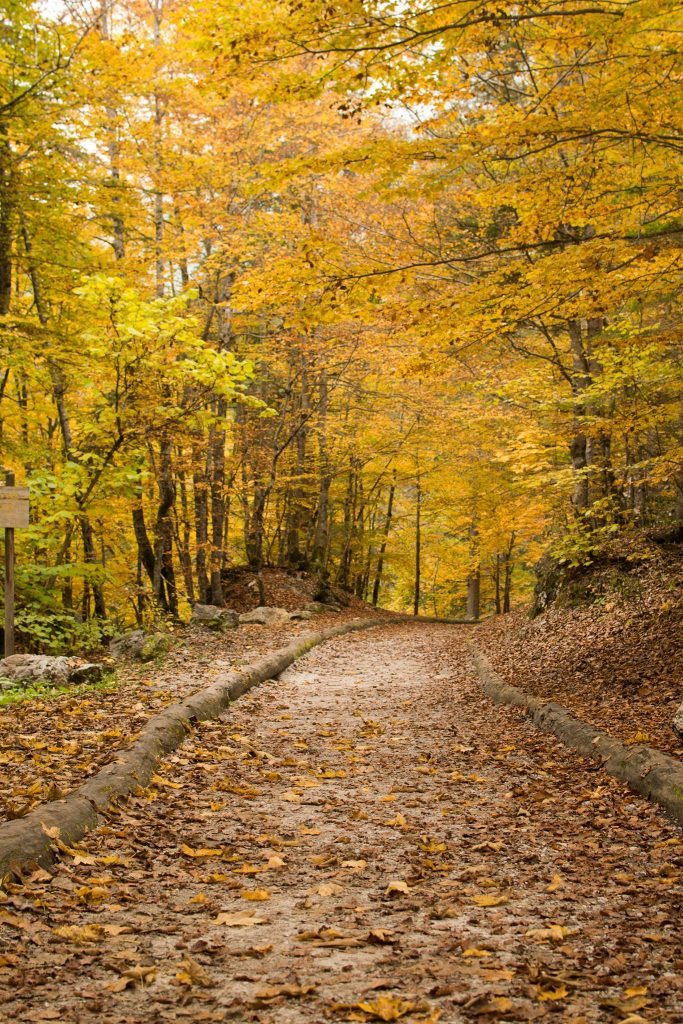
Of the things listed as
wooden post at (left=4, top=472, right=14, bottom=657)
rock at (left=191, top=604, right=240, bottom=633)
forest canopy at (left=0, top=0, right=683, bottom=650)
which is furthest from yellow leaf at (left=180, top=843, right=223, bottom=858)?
rock at (left=191, top=604, right=240, bottom=633)

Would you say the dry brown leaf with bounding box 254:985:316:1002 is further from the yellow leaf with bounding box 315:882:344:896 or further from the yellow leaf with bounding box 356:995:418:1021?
the yellow leaf with bounding box 315:882:344:896

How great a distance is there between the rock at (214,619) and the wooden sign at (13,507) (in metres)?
5.03

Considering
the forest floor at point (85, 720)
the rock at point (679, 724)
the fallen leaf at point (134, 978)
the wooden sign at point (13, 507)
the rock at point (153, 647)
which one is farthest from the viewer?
the rock at point (153, 647)

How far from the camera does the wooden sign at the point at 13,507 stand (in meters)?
8.34

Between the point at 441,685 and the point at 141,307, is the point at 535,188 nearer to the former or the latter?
the point at 141,307

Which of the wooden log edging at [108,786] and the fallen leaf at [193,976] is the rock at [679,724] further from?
the fallen leaf at [193,976]

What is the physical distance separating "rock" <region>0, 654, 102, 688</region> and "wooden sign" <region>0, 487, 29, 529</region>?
1450 millimetres

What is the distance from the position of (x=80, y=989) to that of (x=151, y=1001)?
0.27 meters

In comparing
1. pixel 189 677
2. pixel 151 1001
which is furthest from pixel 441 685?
pixel 151 1001

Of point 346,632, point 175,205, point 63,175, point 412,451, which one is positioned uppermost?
point 175,205

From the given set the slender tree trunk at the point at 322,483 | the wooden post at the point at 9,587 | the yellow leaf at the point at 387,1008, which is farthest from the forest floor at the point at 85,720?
the slender tree trunk at the point at 322,483

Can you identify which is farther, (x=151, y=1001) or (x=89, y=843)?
(x=89, y=843)

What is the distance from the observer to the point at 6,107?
334 inches

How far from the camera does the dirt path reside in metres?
2.64
